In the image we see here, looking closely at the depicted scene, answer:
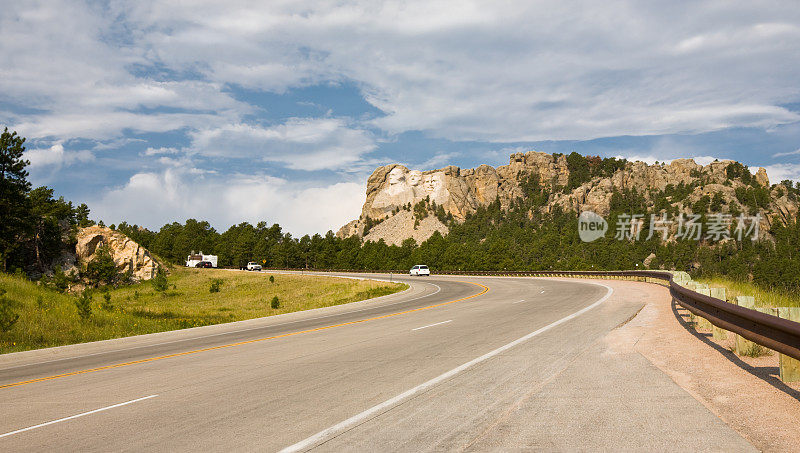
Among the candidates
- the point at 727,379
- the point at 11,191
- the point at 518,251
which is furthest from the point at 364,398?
the point at 518,251

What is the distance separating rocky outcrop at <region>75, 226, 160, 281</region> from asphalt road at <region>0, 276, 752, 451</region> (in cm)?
6215

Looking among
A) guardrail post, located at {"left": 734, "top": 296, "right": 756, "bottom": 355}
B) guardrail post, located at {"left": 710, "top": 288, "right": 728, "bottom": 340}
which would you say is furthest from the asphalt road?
guardrail post, located at {"left": 710, "top": 288, "right": 728, "bottom": 340}

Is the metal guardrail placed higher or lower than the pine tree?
lower

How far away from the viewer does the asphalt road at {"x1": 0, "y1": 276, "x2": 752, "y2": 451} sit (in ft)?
15.5

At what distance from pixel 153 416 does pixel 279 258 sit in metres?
136

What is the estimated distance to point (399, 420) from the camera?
525 centimetres

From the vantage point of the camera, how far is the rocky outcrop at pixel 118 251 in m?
66.3

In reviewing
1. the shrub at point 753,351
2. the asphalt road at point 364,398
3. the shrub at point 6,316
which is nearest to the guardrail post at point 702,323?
the asphalt road at point 364,398

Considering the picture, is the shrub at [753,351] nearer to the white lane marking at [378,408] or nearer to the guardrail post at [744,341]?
the guardrail post at [744,341]
